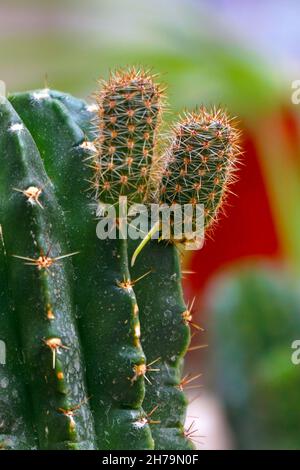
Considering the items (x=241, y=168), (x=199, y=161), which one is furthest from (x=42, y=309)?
(x=241, y=168)

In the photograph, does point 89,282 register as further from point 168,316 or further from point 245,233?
point 245,233

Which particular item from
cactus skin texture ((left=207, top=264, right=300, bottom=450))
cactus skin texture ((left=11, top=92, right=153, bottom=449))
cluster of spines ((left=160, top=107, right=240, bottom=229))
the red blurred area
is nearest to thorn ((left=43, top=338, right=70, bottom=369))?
cactus skin texture ((left=11, top=92, right=153, bottom=449))

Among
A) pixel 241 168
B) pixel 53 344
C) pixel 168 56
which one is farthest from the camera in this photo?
pixel 168 56

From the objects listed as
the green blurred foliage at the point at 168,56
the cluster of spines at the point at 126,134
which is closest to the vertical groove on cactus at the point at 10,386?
the cluster of spines at the point at 126,134

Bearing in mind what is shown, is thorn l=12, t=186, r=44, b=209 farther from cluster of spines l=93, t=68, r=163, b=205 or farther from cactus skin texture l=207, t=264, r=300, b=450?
cactus skin texture l=207, t=264, r=300, b=450

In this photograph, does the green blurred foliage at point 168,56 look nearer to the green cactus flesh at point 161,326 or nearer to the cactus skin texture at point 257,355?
the cactus skin texture at point 257,355

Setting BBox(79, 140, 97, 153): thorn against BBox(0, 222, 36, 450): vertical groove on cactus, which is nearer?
BBox(0, 222, 36, 450): vertical groove on cactus

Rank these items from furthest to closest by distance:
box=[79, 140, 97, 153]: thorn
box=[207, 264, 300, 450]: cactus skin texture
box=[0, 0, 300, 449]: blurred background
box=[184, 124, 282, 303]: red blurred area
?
box=[184, 124, 282, 303]: red blurred area
box=[0, 0, 300, 449]: blurred background
box=[207, 264, 300, 450]: cactus skin texture
box=[79, 140, 97, 153]: thorn

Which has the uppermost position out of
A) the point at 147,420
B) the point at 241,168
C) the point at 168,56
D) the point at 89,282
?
the point at 168,56
